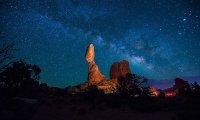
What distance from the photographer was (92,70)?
60375 mm

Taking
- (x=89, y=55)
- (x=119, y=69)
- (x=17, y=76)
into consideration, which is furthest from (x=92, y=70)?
(x=17, y=76)

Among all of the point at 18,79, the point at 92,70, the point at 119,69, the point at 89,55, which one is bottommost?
the point at 18,79

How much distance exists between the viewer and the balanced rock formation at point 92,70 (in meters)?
56.4

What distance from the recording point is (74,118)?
49.7 ft

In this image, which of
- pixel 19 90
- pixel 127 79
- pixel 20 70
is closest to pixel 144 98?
pixel 127 79

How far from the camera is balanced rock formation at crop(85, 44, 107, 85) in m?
56.4

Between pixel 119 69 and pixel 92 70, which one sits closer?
pixel 92 70

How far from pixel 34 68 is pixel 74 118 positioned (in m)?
23.9

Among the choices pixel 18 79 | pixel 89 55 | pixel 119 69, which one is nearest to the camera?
pixel 18 79

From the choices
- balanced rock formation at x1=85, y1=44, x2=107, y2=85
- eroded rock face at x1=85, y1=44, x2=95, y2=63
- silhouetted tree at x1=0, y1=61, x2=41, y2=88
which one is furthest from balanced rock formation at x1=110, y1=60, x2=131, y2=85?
silhouetted tree at x1=0, y1=61, x2=41, y2=88

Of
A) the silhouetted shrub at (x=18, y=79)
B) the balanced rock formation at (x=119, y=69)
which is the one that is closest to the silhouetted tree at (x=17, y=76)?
the silhouetted shrub at (x=18, y=79)

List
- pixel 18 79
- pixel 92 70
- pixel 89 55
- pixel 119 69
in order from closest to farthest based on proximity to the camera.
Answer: pixel 18 79
pixel 92 70
pixel 119 69
pixel 89 55

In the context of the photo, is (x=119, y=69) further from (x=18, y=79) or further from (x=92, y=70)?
(x=18, y=79)

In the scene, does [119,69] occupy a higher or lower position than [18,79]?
higher
